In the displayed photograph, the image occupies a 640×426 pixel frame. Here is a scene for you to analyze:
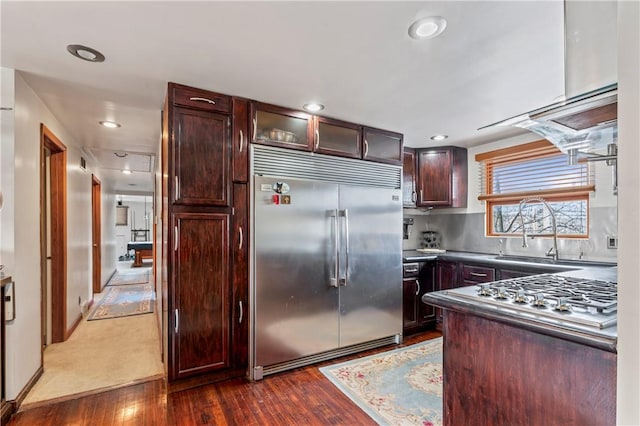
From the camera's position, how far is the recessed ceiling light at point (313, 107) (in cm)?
272

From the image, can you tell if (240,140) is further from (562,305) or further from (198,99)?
(562,305)

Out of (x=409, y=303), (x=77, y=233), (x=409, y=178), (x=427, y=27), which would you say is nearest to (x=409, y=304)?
(x=409, y=303)

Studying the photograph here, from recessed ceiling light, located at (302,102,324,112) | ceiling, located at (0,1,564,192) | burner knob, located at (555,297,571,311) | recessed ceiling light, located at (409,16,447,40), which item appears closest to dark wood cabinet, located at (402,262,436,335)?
ceiling, located at (0,1,564,192)

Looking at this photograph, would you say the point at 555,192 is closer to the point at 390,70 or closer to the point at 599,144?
the point at 599,144

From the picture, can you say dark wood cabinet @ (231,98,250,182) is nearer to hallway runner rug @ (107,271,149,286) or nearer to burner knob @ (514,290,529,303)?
burner knob @ (514,290,529,303)

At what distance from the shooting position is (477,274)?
11.0 ft

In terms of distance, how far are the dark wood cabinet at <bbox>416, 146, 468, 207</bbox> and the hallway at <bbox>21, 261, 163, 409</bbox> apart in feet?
11.7

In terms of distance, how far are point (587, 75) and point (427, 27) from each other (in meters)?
0.84

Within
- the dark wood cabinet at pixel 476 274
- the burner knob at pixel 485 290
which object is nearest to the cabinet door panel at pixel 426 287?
the dark wood cabinet at pixel 476 274

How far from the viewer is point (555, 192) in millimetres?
3285

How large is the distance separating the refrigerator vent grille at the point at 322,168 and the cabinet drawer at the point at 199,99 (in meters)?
0.42

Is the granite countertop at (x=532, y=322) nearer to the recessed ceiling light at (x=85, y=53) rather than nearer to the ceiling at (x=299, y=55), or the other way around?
the ceiling at (x=299, y=55)

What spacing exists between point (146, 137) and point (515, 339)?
13.3 ft

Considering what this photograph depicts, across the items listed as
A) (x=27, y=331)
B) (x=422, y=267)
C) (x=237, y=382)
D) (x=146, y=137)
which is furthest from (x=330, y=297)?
(x=146, y=137)
